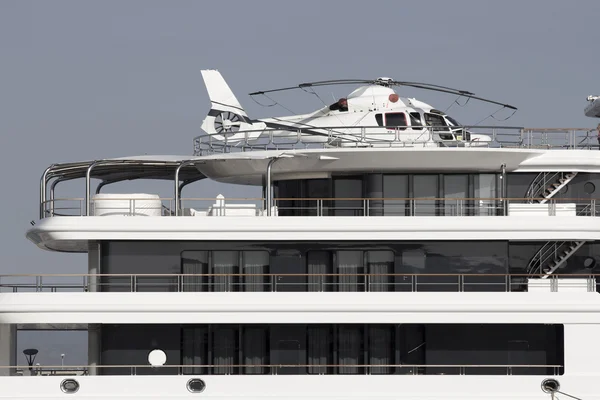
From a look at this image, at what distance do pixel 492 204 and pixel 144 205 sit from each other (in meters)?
9.19

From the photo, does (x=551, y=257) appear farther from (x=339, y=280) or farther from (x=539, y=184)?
(x=339, y=280)

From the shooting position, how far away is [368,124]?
1435 inches

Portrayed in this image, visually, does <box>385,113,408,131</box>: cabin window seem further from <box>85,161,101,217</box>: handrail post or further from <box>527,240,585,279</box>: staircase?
<box>85,161,101,217</box>: handrail post

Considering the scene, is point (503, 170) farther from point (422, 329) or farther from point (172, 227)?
point (172, 227)

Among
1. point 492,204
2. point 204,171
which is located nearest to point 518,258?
point 492,204

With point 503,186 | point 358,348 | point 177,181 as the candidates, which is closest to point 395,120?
point 503,186

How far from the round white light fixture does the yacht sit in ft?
0.10

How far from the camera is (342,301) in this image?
3073cm
